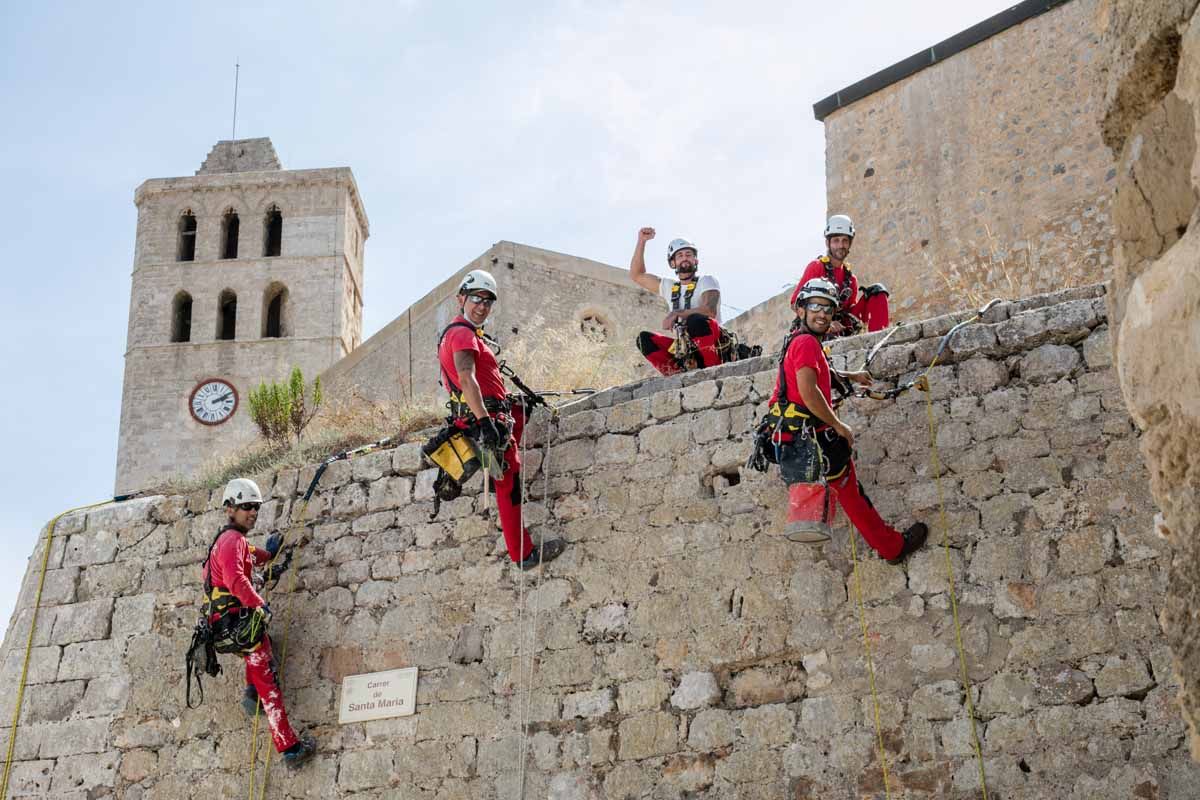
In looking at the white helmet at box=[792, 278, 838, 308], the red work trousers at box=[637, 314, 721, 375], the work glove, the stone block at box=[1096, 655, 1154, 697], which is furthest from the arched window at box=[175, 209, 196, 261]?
the stone block at box=[1096, 655, 1154, 697]

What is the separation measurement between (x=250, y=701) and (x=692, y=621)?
2824mm

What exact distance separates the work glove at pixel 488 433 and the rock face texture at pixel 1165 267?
17.0 feet

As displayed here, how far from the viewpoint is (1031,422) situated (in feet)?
22.0

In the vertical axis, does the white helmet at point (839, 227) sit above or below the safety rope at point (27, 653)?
above

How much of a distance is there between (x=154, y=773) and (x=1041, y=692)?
5.35m

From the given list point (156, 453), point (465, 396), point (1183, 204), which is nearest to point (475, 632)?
point (465, 396)

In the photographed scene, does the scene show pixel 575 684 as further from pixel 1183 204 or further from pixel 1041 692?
pixel 1183 204

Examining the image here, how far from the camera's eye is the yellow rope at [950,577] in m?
6.18

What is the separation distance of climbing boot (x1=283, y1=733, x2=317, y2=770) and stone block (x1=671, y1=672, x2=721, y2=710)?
7.64 ft

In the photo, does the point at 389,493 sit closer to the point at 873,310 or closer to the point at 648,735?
the point at 648,735

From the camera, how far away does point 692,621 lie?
23.7 ft

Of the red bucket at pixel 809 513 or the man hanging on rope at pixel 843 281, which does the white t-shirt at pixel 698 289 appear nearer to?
the man hanging on rope at pixel 843 281

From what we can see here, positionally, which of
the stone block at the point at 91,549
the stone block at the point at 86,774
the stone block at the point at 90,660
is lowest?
the stone block at the point at 86,774

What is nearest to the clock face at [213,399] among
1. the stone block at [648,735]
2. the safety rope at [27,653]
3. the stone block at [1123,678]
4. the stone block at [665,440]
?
the safety rope at [27,653]
